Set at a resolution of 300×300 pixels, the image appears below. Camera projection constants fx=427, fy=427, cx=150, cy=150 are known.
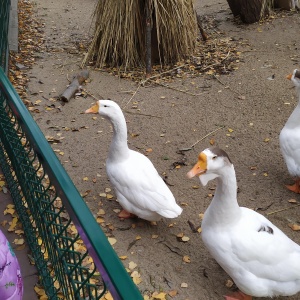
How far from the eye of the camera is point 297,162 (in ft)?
10.5

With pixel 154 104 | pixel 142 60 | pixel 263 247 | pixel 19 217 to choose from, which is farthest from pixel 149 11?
pixel 263 247

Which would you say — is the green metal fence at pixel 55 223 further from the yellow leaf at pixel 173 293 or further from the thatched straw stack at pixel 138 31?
the thatched straw stack at pixel 138 31

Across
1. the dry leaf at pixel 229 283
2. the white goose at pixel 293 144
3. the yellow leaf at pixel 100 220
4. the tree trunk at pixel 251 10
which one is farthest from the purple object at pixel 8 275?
the tree trunk at pixel 251 10

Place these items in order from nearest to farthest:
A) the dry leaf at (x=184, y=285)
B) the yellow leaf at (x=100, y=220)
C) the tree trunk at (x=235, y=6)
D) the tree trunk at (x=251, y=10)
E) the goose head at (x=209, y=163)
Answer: the goose head at (x=209, y=163)
the dry leaf at (x=184, y=285)
the yellow leaf at (x=100, y=220)
the tree trunk at (x=251, y=10)
the tree trunk at (x=235, y=6)

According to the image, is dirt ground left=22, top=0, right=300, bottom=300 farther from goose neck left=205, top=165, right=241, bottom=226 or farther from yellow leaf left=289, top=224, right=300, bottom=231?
goose neck left=205, top=165, right=241, bottom=226

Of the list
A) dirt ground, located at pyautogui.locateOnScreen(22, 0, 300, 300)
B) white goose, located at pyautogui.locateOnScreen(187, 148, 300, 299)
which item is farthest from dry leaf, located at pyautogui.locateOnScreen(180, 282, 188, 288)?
white goose, located at pyautogui.locateOnScreen(187, 148, 300, 299)

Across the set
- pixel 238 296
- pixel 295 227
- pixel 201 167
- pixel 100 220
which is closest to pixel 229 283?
pixel 238 296

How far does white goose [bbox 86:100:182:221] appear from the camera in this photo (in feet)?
9.26

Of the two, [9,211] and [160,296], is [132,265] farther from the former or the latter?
[9,211]

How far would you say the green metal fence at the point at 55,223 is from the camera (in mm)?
1127

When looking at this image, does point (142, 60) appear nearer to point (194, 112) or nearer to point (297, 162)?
point (194, 112)

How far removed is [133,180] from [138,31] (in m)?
3.32

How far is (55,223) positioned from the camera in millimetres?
1757

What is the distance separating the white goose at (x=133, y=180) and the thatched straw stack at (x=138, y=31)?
2896mm
